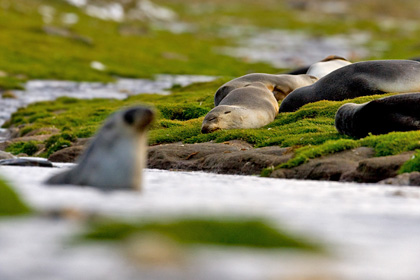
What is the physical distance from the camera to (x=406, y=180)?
1294cm

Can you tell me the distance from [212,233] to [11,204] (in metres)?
2.81

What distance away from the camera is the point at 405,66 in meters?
22.3

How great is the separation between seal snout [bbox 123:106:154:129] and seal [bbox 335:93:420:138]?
7881 millimetres

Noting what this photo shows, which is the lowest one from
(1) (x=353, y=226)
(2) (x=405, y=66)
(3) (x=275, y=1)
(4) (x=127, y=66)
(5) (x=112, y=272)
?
(5) (x=112, y=272)

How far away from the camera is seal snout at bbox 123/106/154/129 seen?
32.4 ft

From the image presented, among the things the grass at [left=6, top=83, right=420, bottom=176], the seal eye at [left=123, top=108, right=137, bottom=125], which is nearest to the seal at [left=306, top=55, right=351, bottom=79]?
the grass at [left=6, top=83, right=420, bottom=176]

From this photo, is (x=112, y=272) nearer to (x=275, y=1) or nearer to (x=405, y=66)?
(x=405, y=66)

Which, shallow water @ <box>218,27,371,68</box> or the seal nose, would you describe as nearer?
the seal nose

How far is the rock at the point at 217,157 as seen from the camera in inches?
631

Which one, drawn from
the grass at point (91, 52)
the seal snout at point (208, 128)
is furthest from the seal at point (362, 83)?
the grass at point (91, 52)

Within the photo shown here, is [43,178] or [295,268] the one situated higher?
[43,178]

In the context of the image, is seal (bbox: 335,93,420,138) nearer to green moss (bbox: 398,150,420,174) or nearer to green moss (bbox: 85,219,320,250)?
green moss (bbox: 398,150,420,174)

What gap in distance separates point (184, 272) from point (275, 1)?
19667 cm

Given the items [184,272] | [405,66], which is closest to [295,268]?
[184,272]
